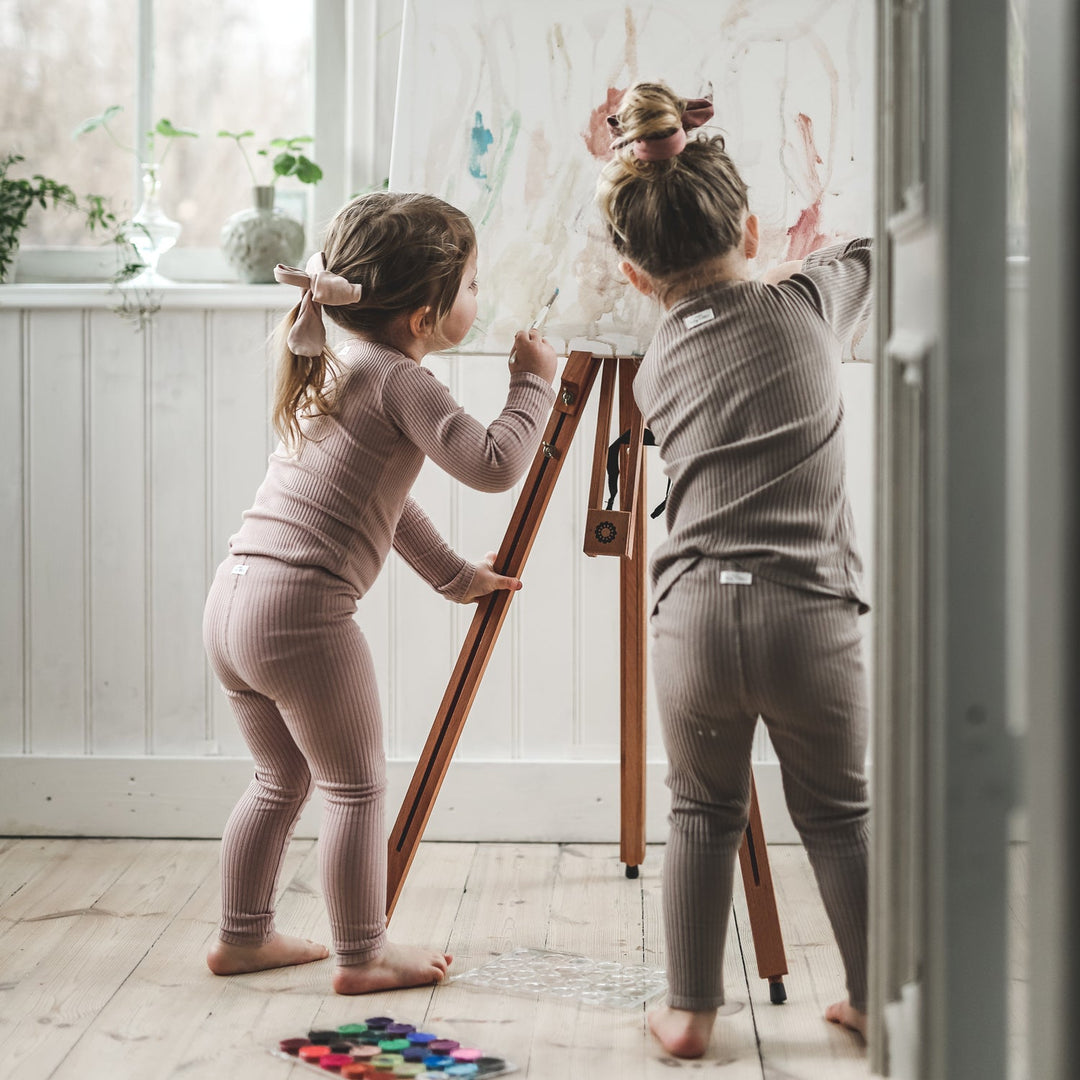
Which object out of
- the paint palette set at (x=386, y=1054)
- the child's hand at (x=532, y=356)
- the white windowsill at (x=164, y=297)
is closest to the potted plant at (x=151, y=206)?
the white windowsill at (x=164, y=297)

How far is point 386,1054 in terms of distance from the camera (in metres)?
1.43

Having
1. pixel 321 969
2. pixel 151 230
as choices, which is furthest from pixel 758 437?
pixel 151 230

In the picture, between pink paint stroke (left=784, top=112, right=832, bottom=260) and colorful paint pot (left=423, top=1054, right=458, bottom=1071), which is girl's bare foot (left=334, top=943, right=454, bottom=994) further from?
pink paint stroke (left=784, top=112, right=832, bottom=260)

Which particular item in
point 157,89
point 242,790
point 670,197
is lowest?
point 242,790

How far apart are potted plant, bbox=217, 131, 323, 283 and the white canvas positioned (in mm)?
546

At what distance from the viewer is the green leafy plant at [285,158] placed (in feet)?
7.70

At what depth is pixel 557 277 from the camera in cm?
183

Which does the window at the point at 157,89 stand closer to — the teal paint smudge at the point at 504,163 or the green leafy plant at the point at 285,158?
the green leafy plant at the point at 285,158

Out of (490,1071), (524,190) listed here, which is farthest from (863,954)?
(524,190)

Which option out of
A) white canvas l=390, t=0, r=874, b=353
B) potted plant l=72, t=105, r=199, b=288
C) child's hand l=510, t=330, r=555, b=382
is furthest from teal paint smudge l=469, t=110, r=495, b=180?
potted plant l=72, t=105, r=199, b=288

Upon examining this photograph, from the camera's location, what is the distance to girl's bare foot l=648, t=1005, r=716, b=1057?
145 cm

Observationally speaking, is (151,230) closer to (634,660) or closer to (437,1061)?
(634,660)

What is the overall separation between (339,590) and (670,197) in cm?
63

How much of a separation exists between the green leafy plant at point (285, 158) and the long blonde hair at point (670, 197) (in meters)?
1.02
